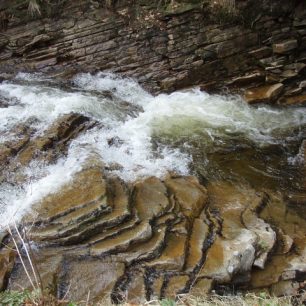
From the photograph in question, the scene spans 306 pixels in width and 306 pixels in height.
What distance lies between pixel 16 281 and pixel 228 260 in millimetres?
2205

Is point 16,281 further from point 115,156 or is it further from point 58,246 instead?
point 115,156

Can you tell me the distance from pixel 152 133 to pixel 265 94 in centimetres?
268

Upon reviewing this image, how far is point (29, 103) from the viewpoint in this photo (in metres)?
7.11

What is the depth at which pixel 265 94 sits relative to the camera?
8.03m

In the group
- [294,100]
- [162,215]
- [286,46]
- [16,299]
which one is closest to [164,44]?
[286,46]

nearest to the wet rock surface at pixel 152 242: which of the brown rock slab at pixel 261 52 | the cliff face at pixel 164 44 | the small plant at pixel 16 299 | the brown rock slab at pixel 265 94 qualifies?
the small plant at pixel 16 299

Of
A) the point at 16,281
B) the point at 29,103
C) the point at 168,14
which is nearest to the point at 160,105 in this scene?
the point at 168,14

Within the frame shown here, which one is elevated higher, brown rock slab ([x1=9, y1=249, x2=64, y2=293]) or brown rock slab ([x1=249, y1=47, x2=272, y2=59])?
brown rock slab ([x1=249, y1=47, x2=272, y2=59])

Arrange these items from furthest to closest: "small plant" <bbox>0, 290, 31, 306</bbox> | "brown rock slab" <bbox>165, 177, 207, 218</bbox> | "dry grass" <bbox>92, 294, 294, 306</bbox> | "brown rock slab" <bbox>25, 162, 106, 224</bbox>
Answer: "brown rock slab" <bbox>165, 177, 207, 218</bbox>, "brown rock slab" <bbox>25, 162, 106, 224</bbox>, "dry grass" <bbox>92, 294, 294, 306</bbox>, "small plant" <bbox>0, 290, 31, 306</bbox>

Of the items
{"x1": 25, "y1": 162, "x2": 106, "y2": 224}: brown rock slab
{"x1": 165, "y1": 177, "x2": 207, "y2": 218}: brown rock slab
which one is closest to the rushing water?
{"x1": 25, "y1": 162, "x2": 106, "y2": 224}: brown rock slab

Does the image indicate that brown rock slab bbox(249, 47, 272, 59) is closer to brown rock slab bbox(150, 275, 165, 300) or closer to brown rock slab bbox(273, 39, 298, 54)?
brown rock slab bbox(273, 39, 298, 54)

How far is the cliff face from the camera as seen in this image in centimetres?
806

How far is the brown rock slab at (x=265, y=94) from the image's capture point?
798 centimetres

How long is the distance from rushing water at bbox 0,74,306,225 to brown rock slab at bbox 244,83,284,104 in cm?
20
